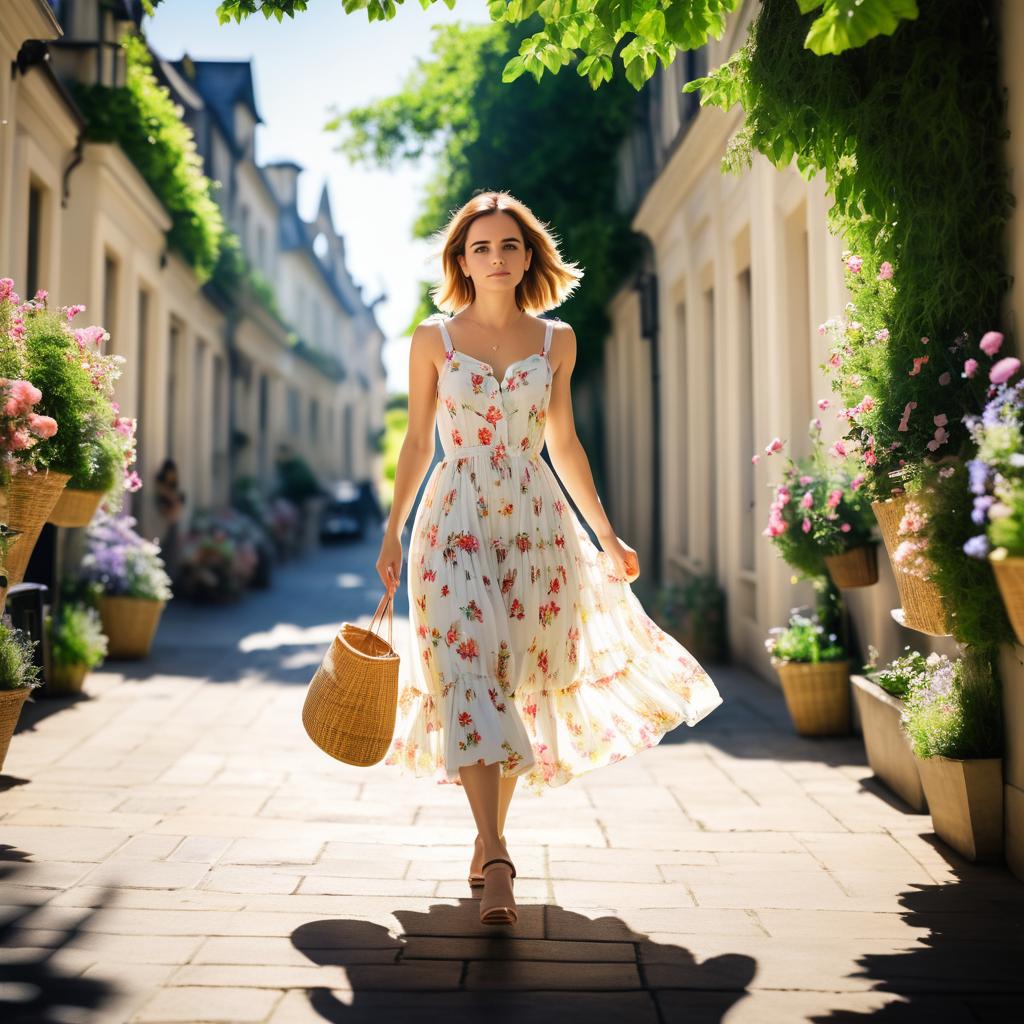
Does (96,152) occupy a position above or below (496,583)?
above

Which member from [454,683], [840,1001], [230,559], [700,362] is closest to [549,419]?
[454,683]

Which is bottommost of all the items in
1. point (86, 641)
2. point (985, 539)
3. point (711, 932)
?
point (711, 932)

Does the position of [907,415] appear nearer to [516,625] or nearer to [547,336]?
[547,336]

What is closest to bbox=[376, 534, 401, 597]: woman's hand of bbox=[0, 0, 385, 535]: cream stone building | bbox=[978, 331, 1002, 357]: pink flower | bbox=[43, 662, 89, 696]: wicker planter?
bbox=[978, 331, 1002, 357]: pink flower

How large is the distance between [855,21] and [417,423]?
1.70 meters

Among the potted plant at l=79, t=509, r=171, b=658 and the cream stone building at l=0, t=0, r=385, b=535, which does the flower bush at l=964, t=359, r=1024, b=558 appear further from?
the potted plant at l=79, t=509, r=171, b=658

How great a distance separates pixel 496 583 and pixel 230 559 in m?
10.9

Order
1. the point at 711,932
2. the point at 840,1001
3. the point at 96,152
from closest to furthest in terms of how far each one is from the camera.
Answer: the point at 840,1001 → the point at 711,932 → the point at 96,152

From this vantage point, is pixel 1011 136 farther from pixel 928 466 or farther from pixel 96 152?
pixel 96 152

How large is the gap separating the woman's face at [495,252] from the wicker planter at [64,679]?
4867mm

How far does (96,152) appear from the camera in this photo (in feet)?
33.8

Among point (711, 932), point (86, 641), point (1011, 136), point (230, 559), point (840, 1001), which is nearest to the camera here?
point (840, 1001)

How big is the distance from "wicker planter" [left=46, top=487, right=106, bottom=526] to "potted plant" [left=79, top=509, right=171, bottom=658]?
3.43m

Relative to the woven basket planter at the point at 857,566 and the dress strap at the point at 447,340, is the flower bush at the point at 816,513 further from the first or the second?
the dress strap at the point at 447,340
